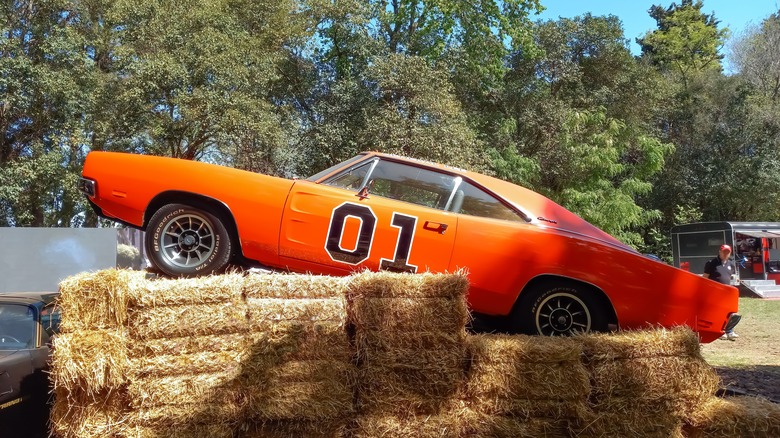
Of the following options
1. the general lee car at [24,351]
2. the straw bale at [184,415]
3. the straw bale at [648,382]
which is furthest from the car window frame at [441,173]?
the general lee car at [24,351]

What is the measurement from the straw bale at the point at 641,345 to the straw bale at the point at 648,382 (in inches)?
1.7

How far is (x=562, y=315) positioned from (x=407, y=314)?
167cm

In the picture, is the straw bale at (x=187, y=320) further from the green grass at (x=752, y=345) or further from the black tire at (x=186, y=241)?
the green grass at (x=752, y=345)

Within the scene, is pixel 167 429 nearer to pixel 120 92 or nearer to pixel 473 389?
pixel 473 389

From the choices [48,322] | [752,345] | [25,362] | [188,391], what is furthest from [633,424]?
[752,345]

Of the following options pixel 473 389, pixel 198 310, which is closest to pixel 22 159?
pixel 198 310

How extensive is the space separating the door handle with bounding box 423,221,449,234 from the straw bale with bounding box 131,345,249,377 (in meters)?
1.87

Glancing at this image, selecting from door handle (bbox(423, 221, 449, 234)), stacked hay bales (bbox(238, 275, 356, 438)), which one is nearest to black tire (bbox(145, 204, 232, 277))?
stacked hay bales (bbox(238, 275, 356, 438))

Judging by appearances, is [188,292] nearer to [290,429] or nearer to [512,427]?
[290,429]

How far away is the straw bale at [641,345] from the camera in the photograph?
4250 mm

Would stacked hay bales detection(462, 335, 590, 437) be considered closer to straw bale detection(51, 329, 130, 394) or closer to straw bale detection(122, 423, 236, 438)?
straw bale detection(122, 423, 236, 438)

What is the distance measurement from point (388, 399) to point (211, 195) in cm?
237

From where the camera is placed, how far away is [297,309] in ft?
13.0

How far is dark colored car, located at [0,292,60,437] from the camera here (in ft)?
15.9
